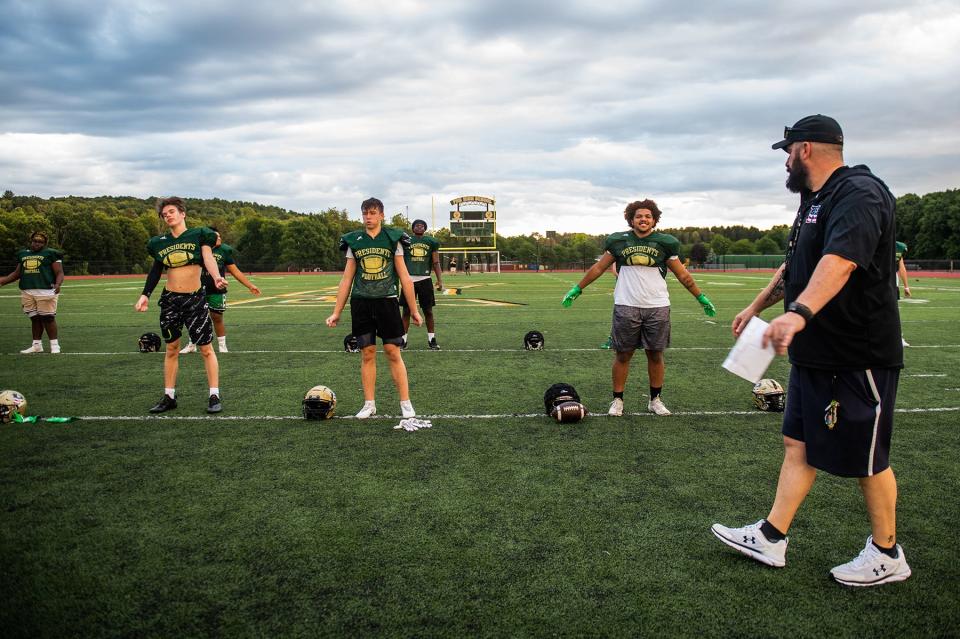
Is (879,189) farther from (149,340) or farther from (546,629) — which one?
(149,340)

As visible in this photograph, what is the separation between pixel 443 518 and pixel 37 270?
11116 millimetres

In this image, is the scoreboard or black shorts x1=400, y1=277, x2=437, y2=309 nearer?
black shorts x1=400, y1=277, x2=437, y2=309

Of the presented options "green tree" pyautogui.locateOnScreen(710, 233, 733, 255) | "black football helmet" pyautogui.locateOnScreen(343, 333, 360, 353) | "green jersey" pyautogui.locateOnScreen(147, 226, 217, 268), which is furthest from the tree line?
"green jersey" pyautogui.locateOnScreen(147, 226, 217, 268)

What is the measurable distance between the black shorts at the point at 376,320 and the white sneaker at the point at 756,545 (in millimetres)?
3834

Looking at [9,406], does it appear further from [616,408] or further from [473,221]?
[473,221]

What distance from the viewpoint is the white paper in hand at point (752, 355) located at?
287cm

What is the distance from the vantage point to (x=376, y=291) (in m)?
6.62

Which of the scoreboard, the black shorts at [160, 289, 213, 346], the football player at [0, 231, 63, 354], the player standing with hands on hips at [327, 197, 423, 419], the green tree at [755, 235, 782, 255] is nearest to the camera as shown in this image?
the player standing with hands on hips at [327, 197, 423, 419]

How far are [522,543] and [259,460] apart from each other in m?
2.64

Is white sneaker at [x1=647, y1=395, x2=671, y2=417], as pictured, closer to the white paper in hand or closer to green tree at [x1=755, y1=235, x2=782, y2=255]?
the white paper in hand

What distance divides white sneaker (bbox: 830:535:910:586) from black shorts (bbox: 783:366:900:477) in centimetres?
46

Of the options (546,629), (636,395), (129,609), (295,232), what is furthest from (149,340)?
(295,232)

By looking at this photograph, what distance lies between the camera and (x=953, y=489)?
464 cm

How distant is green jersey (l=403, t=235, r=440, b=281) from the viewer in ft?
38.3
